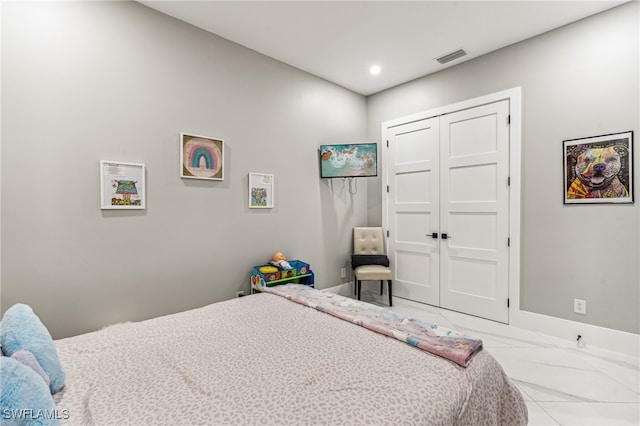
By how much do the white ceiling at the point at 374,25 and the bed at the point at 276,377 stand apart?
2517 mm

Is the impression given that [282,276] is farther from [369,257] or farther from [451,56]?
[451,56]

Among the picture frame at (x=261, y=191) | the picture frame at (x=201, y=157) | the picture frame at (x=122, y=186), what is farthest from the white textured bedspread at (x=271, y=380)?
the picture frame at (x=261, y=191)

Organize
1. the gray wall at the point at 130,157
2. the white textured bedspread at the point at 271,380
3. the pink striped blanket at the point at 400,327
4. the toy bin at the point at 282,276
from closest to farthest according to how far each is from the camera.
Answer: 1. the white textured bedspread at the point at 271,380
2. the pink striped blanket at the point at 400,327
3. the gray wall at the point at 130,157
4. the toy bin at the point at 282,276

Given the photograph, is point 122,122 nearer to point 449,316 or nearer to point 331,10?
point 331,10

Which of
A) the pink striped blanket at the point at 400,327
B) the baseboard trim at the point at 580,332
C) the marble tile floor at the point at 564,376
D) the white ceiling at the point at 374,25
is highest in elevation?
the white ceiling at the point at 374,25

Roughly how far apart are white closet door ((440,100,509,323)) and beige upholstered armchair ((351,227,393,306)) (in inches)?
28.7

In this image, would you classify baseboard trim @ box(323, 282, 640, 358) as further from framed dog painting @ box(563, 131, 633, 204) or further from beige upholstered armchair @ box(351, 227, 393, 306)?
beige upholstered armchair @ box(351, 227, 393, 306)

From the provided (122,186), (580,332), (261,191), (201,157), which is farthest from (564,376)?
(122,186)

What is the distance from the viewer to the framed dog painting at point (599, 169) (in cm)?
244

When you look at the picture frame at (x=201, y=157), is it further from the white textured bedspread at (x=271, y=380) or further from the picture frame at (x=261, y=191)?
the white textured bedspread at (x=271, y=380)

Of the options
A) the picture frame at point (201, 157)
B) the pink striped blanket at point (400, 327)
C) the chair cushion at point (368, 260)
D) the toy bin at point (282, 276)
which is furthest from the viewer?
the chair cushion at point (368, 260)

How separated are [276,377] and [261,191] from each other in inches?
87.0

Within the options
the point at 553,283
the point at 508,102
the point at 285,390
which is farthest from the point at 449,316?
the point at 285,390

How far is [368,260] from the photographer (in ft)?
12.6
